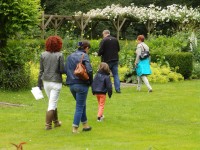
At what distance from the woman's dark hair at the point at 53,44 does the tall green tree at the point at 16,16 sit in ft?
19.7

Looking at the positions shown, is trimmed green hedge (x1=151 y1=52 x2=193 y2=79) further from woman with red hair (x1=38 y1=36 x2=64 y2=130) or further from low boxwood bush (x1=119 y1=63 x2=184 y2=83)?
woman with red hair (x1=38 y1=36 x2=64 y2=130)

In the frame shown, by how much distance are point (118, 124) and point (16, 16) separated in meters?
6.27

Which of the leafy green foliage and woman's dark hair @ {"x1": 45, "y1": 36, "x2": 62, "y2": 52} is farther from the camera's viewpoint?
the leafy green foliage

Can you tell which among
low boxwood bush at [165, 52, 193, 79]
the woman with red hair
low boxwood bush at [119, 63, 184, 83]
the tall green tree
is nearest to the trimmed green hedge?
low boxwood bush at [165, 52, 193, 79]

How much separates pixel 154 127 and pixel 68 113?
7.49ft

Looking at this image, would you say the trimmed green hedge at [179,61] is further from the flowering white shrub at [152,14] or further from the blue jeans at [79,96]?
the blue jeans at [79,96]

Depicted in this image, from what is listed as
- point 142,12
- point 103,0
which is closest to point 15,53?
point 142,12

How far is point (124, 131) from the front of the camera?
32.6ft

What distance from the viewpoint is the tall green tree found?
15.7 metres

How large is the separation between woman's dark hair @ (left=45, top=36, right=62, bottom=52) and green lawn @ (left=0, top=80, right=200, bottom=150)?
142 centimetres

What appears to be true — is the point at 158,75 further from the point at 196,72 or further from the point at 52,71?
the point at 52,71

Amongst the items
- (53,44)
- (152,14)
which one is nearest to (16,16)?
(53,44)

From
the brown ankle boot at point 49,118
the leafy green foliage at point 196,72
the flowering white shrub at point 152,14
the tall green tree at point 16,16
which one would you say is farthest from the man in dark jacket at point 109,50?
the flowering white shrub at point 152,14

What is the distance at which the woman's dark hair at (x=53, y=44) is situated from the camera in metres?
9.77
